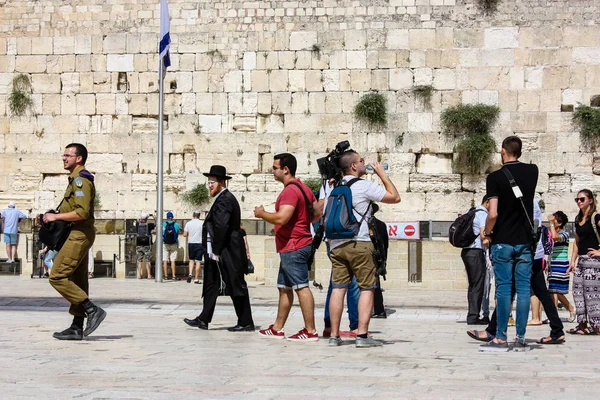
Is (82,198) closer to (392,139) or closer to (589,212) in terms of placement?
(589,212)

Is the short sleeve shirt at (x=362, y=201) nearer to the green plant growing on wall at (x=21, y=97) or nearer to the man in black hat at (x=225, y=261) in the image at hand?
the man in black hat at (x=225, y=261)

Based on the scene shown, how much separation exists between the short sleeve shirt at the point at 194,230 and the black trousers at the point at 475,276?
739 centimetres

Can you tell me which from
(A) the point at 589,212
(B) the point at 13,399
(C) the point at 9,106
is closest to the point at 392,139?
(C) the point at 9,106

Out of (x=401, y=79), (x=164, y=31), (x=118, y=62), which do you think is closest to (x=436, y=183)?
(x=401, y=79)

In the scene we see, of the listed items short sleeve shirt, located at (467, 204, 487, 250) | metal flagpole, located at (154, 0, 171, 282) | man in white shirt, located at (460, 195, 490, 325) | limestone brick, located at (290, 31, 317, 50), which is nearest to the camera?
man in white shirt, located at (460, 195, 490, 325)

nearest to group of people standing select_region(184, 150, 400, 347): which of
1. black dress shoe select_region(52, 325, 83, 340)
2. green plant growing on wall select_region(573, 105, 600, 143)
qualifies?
black dress shoe select_region(52, 325, 83, 340)

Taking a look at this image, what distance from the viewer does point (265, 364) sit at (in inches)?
312

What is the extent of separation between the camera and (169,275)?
20219 millimetres

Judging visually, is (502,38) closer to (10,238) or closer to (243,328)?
(10,238)

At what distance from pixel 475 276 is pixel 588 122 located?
8957 mm

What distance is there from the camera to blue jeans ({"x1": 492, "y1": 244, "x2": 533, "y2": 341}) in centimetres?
899

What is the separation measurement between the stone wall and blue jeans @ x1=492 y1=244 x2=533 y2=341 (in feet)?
37.2

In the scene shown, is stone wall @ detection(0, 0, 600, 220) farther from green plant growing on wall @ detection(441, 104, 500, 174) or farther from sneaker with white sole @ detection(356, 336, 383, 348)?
sneaker with white sole @ detection(356, 336, 383, 348)

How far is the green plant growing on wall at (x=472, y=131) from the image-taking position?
67.1 ft
